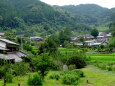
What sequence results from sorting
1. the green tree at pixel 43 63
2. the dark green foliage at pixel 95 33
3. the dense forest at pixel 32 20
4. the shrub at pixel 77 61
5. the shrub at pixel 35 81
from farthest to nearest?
the dense forest at pixel 32 20 < the dark green foliage at pixel 95 33 < the shrub at pixel 77 61 < the green tree at pixel 43 63 < the shrub at pixel 35 81

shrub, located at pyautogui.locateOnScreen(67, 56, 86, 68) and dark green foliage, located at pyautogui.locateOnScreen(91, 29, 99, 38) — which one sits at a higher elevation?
shrub, located at pyautogui.locateOnScreen(67, 56, 86, 68)

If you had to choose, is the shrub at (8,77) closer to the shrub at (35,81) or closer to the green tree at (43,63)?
the shrub at (35,81)

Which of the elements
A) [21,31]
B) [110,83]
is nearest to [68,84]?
[110,83]

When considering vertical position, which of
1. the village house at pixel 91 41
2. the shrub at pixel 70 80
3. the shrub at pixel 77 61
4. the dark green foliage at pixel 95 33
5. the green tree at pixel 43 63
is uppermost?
the green tree at pixel 43 63

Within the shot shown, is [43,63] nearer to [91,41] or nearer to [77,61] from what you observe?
[77,61]

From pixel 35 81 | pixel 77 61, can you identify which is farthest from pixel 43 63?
pixel 77 61

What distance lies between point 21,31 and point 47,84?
92.4 metres

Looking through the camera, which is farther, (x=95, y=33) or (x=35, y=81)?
(x=95, y=33)

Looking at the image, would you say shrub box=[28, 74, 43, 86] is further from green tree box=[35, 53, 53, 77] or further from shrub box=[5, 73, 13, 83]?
green tree box=[35, 53, 53, 77]

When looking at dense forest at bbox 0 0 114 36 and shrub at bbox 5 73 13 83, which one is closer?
shrub at bbox 5 73 13 83

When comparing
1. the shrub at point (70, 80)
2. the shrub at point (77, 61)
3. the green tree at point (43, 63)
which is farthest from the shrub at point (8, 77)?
the shrub at point (77, 61)

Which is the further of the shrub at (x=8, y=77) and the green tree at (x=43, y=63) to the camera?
the green tree at (x=43, y=63)

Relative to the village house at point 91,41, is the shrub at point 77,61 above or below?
above

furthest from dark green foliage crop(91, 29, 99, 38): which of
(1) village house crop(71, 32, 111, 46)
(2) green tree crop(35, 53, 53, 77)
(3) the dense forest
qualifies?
(2) green tree crop(35, 53, 53, 77)
